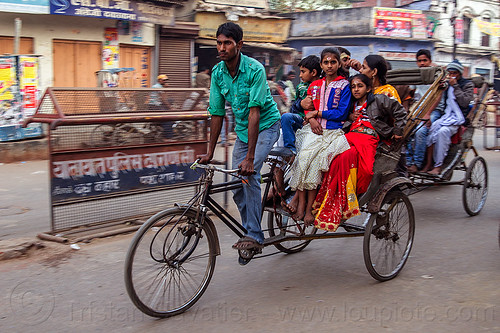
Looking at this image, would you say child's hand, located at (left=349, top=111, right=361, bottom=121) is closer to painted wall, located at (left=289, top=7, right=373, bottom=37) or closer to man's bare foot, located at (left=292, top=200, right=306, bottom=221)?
man's bare foot, located at (left=292, top=200, right=306, bottom=221)

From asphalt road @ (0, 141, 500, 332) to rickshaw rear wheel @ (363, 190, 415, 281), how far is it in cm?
13

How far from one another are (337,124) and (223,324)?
1938 mm

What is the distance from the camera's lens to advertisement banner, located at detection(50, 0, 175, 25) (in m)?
12.4

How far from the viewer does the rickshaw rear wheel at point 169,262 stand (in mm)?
3461

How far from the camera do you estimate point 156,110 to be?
6262 mm

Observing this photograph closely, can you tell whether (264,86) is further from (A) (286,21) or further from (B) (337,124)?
(A) (286,21)

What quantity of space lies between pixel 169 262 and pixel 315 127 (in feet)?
5.55

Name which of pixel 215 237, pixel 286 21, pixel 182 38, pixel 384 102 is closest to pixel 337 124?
pixel 384 102

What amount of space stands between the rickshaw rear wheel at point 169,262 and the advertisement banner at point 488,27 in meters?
32.9

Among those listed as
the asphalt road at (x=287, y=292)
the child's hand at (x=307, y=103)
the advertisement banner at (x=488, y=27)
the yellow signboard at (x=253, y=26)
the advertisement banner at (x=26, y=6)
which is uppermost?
the advertisement banner at (x=488, y=27)

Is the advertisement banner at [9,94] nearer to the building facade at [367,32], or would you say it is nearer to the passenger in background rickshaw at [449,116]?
the passenger in background rickshaw at [449,116]

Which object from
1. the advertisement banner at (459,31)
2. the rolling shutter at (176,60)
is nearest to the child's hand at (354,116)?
the rolling shutter at (176,60)

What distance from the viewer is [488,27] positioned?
3231cm

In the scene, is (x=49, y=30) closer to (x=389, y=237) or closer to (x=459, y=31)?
(x=389, y=237)
